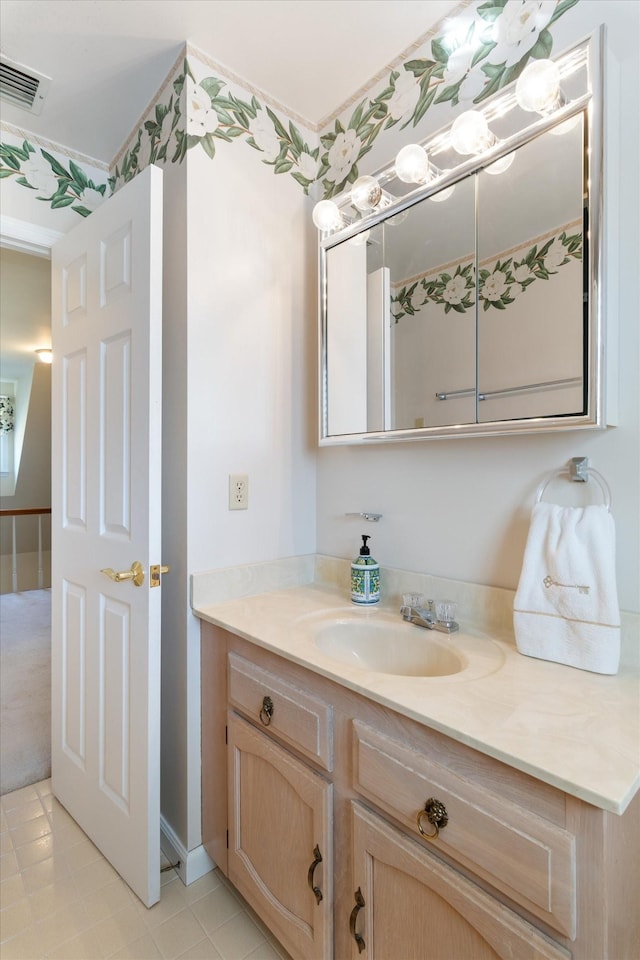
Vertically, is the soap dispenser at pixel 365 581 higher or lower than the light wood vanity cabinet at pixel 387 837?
higher

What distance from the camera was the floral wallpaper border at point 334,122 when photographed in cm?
119

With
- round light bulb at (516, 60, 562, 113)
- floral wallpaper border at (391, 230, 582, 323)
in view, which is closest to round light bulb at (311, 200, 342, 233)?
floral wallpaper border at (391, 230, 582, 323)

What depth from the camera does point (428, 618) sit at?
4.06 feet

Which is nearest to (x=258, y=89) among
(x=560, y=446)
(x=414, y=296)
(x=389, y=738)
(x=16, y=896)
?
(x=414, y=296)

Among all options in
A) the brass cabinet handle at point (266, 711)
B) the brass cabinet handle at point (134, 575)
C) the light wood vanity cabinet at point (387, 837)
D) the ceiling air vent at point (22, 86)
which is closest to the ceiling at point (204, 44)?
the ceiling air vent at point (22, 86)

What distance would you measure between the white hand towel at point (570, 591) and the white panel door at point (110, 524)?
37.3 inches

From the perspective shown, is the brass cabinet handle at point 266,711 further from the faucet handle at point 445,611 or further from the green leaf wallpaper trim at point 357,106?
the green leaf wallpaper trim at point 357,106

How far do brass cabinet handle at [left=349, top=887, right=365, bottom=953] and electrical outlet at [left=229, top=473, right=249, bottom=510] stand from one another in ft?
3.28

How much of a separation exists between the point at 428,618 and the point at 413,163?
120 centimetres

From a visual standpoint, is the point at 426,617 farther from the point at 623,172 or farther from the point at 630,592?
the point at 623,172

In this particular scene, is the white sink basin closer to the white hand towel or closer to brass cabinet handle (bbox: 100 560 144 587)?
the white hand towel

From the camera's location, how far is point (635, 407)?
991mm

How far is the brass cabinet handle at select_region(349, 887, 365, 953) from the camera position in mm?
950

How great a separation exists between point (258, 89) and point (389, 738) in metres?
1.91
